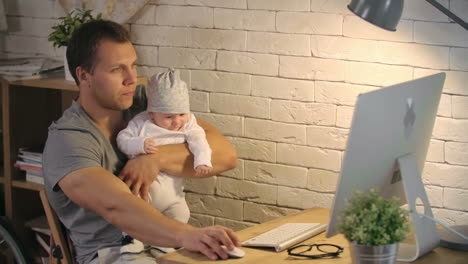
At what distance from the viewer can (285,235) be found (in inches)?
103

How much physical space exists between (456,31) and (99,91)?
1.20 m

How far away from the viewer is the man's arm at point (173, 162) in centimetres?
Answer: 293

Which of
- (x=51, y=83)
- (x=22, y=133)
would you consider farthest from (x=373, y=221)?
(x=22, y=133)

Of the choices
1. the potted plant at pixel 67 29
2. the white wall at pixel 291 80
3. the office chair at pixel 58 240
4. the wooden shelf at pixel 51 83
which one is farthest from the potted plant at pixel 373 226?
the potted plant at pixel 67 29

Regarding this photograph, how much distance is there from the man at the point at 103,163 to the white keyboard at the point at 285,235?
220 mm

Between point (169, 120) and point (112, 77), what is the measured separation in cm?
25

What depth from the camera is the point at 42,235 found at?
145 inches

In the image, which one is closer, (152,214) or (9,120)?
(152,214)

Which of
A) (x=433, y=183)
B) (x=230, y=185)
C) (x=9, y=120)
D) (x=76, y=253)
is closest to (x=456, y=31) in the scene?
(x=433, y=183)

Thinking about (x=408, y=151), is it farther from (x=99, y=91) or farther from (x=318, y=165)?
(x=99, y=91)

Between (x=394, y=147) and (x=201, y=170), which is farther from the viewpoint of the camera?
(x=201, y=170)

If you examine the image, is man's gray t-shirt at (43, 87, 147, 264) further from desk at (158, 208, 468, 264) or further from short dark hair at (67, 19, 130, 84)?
desk at (158, 208, 468, 264)

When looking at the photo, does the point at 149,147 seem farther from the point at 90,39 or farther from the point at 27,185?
the point at 27,185

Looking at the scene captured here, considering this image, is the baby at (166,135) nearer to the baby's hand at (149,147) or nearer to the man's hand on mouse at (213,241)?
the baby's hand at (149,147)
